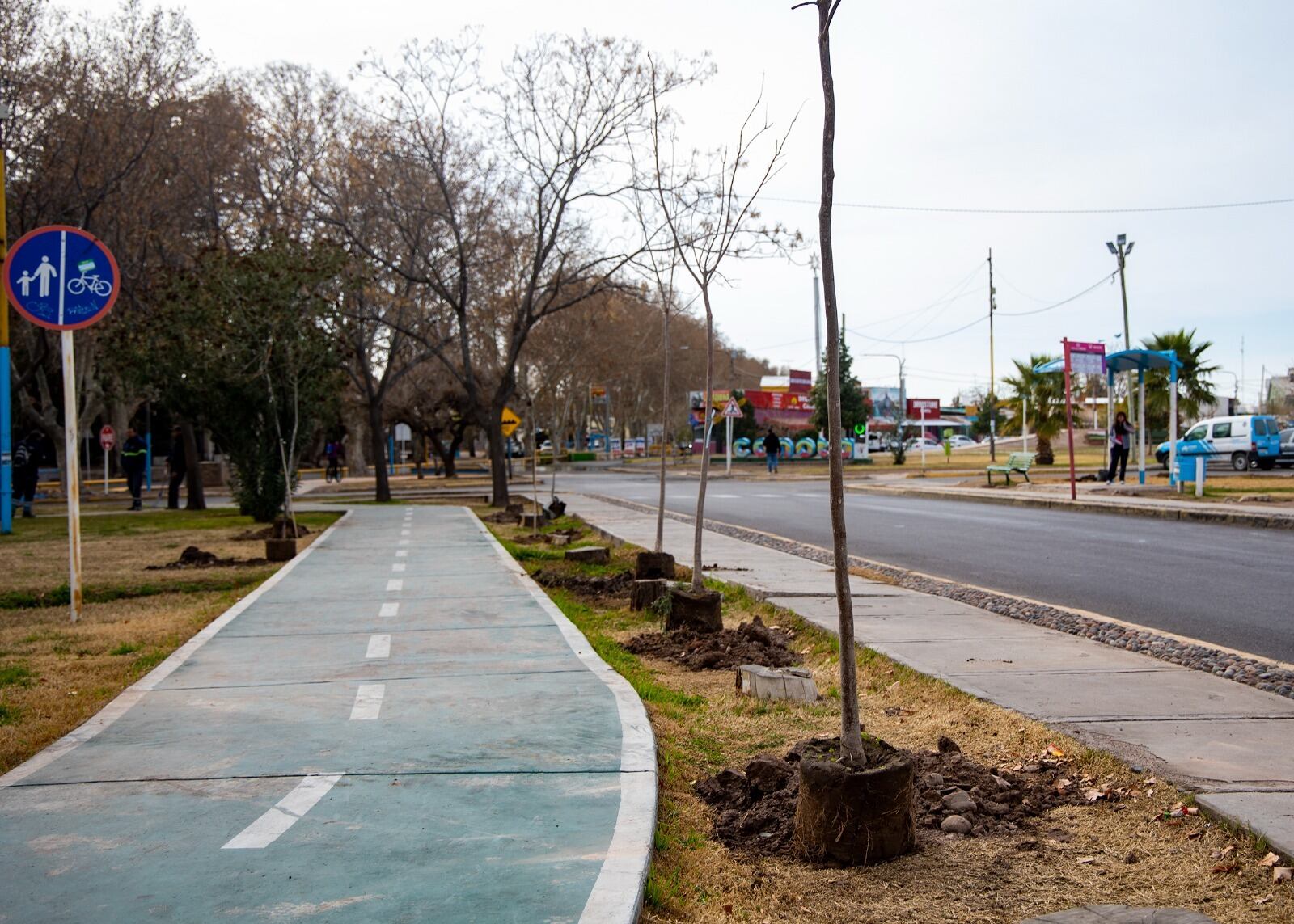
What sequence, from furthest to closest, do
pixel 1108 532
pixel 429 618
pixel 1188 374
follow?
1. pixel 1188 374
2. pixel 1108 532
3. pixel 429 618

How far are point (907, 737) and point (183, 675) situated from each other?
4.21m

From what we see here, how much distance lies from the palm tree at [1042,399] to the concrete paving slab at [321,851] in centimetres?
4232

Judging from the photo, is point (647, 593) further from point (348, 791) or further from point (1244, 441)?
point (1244, 441)

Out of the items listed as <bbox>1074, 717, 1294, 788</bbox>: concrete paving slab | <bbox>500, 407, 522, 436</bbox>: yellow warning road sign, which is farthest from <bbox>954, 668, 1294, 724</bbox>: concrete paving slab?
<bbox>500, 407, 522, 436</bbox>: yellow warning road sign

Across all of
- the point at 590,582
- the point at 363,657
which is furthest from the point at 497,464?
the point at 363,657

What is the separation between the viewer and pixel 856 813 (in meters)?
4.14

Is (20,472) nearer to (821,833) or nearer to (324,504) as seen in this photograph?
(324,504)

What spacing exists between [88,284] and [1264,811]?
885 cm

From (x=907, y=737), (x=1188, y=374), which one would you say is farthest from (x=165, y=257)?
(x=1188, y=374)

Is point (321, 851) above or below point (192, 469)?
below

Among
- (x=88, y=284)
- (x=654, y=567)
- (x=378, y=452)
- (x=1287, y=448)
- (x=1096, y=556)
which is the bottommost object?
(x=1096, y=556)

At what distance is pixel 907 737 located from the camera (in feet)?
19.2

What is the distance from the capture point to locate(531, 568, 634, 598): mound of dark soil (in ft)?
40.0

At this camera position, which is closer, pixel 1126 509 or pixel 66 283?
pixel 66 283
